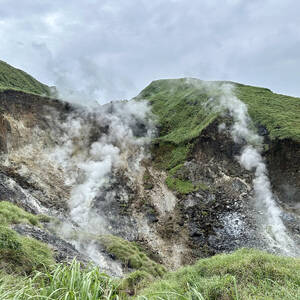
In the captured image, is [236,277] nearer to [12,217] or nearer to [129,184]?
[12,217]

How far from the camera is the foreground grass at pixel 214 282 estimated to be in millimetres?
2842

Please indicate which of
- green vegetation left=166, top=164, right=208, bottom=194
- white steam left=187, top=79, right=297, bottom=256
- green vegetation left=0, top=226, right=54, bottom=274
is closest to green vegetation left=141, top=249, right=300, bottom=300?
green vegetation left=0, top=226, right=54, bottom=274

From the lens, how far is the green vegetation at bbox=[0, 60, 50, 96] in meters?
29.4

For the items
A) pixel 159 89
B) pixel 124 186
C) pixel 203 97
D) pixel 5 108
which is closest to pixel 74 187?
pixel 124 186

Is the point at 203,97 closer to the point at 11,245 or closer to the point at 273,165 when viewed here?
the point at 273,165

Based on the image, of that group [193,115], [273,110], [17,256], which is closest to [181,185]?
[193,115]

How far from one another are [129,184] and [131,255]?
7.29 meters

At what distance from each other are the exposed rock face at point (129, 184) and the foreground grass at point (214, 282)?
7.17 metres

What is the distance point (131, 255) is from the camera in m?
12.5

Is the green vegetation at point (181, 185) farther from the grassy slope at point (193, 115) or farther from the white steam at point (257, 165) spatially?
the white steam at point (257, 165)

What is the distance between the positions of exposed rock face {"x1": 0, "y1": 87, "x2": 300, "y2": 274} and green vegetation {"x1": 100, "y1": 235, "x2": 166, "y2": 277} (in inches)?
40.4

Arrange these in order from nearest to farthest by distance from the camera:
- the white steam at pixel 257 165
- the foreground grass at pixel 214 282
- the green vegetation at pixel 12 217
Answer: the foreground grass at pixel 214 282 < the green vegetation at pixel 12 217 < the white steam at pixel 257 165

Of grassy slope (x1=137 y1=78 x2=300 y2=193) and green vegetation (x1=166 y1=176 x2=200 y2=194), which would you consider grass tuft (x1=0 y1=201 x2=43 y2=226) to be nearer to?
green vegetation (x1=166 y1=176 x2=200 y2=194)

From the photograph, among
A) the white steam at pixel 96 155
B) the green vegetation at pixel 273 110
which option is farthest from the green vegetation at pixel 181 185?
the green vegetation at pixel 273 110
